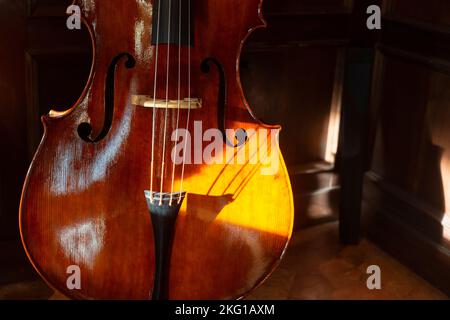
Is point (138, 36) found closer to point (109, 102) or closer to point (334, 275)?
point (109, 102)

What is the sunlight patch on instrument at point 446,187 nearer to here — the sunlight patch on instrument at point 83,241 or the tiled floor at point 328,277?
the tiled floor at point 328,277

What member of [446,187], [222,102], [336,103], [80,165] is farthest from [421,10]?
[80,165]

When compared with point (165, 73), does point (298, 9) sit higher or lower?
higher

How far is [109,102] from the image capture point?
126 cm

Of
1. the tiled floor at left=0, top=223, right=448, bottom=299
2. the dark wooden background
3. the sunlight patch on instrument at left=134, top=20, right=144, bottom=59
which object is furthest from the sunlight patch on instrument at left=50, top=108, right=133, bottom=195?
the tiled floor at left=0, top=223, right=448, bottom=299

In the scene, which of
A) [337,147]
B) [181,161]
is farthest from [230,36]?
[337,147]

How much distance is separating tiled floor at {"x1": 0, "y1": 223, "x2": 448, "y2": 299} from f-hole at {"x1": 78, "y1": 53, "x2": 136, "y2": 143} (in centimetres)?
59

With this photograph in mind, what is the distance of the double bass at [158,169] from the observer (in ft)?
4.09

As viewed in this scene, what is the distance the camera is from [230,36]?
4.30 ft

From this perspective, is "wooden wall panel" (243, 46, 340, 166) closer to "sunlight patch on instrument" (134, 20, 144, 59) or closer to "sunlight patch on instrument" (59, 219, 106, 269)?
"sunlight patch on instrument" (134, 20, 144, 59)

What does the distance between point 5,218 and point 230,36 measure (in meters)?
0.82

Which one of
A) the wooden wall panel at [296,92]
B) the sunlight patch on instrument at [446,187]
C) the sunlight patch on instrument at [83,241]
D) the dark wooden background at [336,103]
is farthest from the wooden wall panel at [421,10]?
the sunlight patch on instrument at [83,241]

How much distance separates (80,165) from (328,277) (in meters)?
0.90

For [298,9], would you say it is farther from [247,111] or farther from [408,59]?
[247,111]
